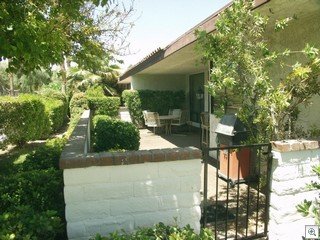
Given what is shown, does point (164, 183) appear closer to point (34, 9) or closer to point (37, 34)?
point (37, 34)

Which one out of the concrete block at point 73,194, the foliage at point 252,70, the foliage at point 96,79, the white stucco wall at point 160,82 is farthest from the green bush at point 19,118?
the foliage at point 96,79

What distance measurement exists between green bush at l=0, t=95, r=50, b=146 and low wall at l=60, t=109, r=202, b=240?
255 inches

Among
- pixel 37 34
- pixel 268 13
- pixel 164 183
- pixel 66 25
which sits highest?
pixel 66 25

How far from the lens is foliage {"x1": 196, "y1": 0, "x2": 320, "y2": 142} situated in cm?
311

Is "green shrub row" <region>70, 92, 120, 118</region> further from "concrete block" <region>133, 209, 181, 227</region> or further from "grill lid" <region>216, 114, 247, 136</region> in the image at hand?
"concrete block" <region>133, 209, 181, 227</region>

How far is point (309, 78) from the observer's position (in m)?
3.12

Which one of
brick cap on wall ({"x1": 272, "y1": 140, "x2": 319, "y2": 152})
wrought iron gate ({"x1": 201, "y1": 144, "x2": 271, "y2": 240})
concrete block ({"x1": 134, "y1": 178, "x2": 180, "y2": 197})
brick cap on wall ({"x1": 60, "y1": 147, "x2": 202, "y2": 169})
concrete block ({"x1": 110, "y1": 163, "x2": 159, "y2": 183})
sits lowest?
wrought iron gate ({"x1": 201, "y1": 144, "x2": 271, "y2": 240})

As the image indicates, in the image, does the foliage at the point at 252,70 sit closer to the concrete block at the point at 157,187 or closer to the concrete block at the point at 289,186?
the concrete block at the point at 289,186

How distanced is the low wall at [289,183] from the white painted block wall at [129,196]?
3.00 ft

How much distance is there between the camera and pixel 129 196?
104 inches

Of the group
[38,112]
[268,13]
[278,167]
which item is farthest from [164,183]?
[38,112]

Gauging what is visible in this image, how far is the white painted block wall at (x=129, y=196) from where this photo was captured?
252 centimetres

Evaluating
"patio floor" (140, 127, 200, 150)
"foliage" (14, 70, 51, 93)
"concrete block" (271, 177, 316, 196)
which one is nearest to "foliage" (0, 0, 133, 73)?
"concrete block" (271, 177, 316, 196)

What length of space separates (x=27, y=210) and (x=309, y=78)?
3364 millimetres
